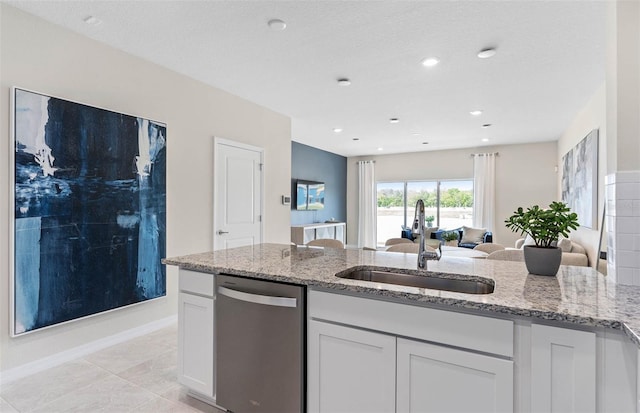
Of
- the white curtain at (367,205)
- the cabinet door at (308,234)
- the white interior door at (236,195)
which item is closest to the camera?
the white interior door at (236,195)

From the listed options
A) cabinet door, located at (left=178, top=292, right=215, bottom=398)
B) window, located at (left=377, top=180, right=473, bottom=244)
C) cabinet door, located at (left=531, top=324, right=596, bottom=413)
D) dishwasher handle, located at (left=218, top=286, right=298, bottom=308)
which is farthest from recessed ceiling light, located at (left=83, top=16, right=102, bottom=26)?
window, located at (left=377, top=180, right=473, bottom=244)

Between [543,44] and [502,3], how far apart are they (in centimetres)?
80

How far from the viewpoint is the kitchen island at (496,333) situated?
42.9 inches

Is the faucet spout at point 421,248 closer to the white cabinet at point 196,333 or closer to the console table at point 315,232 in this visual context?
the white cabinet at point 196,333

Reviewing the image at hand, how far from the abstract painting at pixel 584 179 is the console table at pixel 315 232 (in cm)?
432

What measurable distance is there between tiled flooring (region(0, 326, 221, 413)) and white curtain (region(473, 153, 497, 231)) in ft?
22.2

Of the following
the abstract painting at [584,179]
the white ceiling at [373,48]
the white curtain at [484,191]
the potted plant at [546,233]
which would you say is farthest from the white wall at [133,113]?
the white curtain at [484,191]

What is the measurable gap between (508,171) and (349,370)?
23.8ft

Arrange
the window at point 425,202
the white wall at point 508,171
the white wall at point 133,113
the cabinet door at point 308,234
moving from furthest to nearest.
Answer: the window at point 425,202, the white wall at point 508,171, the cabinet door at point 308,234, the white wall at point 133,113

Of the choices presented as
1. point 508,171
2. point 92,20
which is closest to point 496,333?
point 92,20

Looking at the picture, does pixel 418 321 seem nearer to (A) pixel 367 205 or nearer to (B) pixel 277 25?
(B) pixel 277 25

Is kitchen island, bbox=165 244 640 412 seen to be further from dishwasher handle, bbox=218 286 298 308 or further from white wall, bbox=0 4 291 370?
white wall, bbox=0 4 291 370

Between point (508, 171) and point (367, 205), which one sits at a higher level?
→ point (508, 171)

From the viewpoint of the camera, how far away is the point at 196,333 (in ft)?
6.48
